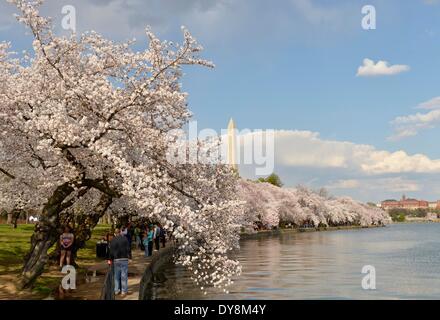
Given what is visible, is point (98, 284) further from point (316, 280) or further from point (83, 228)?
point (316, 280)

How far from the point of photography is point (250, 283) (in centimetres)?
2716

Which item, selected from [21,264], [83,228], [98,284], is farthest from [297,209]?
[98,284]

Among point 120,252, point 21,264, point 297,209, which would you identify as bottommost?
point 21,264

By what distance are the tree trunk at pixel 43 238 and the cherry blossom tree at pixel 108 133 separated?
0.11 feet

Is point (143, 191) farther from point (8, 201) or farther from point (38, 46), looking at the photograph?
point (8, 201)

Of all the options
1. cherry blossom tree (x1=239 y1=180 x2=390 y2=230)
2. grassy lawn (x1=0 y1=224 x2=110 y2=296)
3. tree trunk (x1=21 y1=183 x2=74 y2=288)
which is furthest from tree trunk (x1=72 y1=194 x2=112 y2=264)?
cherry blossom tree (x1=239 y1=180 x2=390 y2=230)

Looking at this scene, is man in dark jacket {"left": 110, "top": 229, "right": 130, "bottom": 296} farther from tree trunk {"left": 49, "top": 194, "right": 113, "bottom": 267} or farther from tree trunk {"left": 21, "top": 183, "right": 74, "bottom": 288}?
tree trunk {"left": 49, "top": 194, "right": 113, "bottom": 267}

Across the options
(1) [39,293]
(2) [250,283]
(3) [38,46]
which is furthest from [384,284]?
(3) [38,46]

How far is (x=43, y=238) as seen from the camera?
669 inches

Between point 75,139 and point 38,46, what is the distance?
3670 mm

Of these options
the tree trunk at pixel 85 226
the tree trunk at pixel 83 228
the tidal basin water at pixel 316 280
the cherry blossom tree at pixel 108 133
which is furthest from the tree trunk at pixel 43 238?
the tidal basin water at pixel 316 280

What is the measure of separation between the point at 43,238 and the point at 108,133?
4093 mm

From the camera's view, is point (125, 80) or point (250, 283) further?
point (250, 283)
